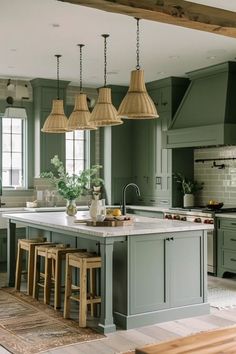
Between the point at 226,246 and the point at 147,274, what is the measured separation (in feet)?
8.22

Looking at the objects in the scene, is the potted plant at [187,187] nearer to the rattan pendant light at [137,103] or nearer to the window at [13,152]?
the window at [13,152]

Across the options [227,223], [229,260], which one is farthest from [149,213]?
[229,260]

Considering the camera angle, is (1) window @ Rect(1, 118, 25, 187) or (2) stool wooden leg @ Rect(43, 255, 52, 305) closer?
(2) stool wooden leg @ Rect(43, 255, 52, 305)

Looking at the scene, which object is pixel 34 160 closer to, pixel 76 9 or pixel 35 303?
pixel 35 303

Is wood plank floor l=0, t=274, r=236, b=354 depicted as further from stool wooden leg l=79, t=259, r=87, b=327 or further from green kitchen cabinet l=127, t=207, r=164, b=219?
green kitchen cabinet l=127, t=207, r=164, b=219

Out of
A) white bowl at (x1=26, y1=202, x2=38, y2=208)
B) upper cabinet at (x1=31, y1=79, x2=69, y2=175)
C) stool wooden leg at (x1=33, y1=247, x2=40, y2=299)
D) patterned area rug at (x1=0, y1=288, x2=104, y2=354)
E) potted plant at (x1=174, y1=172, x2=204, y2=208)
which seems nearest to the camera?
patterned area rug at (x1=0, y1=288, x2=104, y2=354)

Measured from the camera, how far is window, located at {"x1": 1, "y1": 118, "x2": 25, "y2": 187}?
369 inches

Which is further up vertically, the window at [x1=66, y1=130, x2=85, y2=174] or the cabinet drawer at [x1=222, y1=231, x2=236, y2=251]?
the window at [x1=66, y1=130, x2=85, y2=174]

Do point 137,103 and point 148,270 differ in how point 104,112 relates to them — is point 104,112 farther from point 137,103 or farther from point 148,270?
point 148,270

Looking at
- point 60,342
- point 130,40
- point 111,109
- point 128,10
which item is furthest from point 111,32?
point 60,342

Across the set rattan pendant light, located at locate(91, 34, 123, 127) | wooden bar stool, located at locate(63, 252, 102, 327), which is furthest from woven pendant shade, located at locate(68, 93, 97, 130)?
wooden bar stool, located at locate(63, 252, 102, 327)

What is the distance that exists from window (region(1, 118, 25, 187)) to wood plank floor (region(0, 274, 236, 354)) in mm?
4724

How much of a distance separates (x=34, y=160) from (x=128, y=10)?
5.56 m

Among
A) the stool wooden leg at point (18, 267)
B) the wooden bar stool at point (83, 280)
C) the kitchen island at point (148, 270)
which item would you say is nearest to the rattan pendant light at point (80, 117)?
the kitchen island at point (148, 270)
